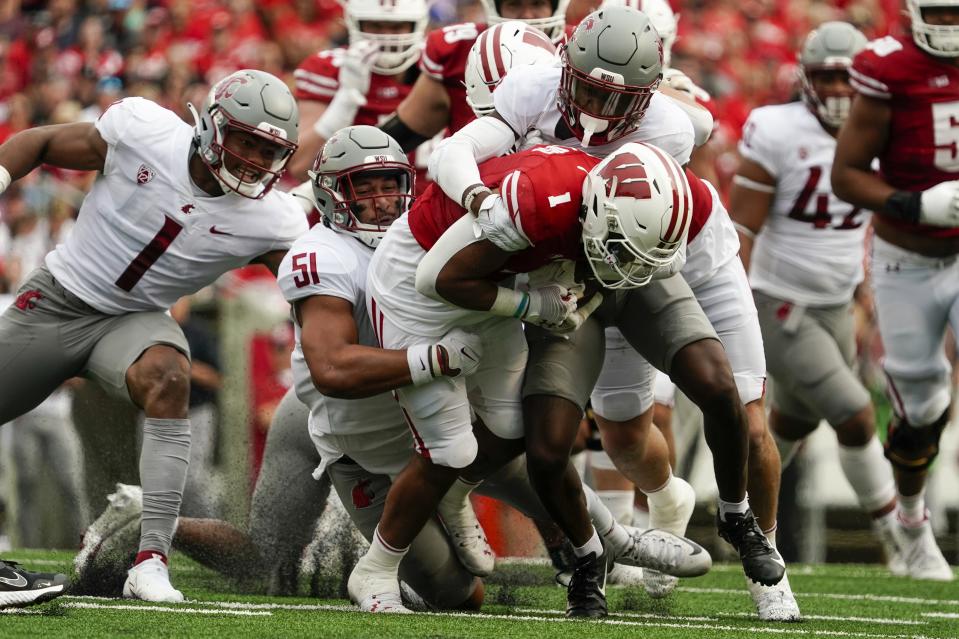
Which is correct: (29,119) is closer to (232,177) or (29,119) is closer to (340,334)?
(232,177)

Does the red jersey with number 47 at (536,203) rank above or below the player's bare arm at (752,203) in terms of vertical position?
above

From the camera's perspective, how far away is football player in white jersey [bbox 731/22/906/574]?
6.40 metres

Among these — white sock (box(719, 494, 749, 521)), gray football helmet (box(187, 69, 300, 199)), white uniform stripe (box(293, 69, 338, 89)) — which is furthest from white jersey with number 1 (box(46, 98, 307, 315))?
white uniform stripe (box(293, 69, 338, 89))

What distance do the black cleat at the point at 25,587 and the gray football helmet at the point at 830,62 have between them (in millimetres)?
3893

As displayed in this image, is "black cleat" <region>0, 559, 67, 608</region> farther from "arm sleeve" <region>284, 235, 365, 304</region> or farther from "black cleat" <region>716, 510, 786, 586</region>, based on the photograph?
"black cleat" <region>716, 510, 786, 586</region>

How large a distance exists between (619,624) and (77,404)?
2.91m

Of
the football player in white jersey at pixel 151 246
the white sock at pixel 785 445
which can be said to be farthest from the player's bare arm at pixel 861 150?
the football player in white jersey at pixel 151 246

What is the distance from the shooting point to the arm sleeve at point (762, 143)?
258 inches

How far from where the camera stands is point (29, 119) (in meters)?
10.1

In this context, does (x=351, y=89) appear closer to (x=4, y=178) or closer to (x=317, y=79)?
(x=317, y=79)

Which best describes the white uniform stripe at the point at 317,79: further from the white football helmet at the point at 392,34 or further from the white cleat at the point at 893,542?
the white cleat at the point at 893,542

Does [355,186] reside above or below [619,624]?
above

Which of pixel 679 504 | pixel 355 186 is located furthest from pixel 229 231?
pixel 679 504

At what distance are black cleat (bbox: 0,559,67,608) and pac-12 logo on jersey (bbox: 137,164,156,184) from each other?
55.5 inches
